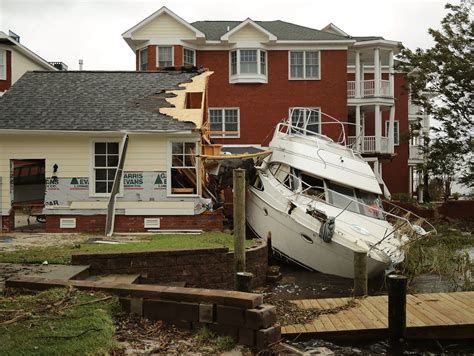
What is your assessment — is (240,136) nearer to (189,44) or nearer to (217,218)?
(189,44)

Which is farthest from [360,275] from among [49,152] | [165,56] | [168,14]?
[168,14]

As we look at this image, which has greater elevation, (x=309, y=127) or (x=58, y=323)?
(x=309, y=127)

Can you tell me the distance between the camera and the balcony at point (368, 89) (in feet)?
103

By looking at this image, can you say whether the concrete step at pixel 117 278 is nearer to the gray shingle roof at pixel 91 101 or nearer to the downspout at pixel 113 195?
the downspout at pixel 113 195

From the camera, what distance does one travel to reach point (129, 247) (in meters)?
12.2

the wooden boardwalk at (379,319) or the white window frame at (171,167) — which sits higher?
the white window frame at (171,167)

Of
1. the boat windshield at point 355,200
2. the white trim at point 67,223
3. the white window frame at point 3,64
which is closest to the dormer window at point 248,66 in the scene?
the white window frame at point 3,64

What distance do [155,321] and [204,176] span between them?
12.3 m

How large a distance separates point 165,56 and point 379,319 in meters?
23.4

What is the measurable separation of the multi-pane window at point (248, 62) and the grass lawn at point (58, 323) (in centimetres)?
2356

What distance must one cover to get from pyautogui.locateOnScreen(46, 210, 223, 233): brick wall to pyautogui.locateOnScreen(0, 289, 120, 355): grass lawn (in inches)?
373

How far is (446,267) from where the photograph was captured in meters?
14.1

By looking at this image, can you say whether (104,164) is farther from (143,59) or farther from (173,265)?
(143,59)

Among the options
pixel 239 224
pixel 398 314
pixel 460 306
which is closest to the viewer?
pixel 398 314
